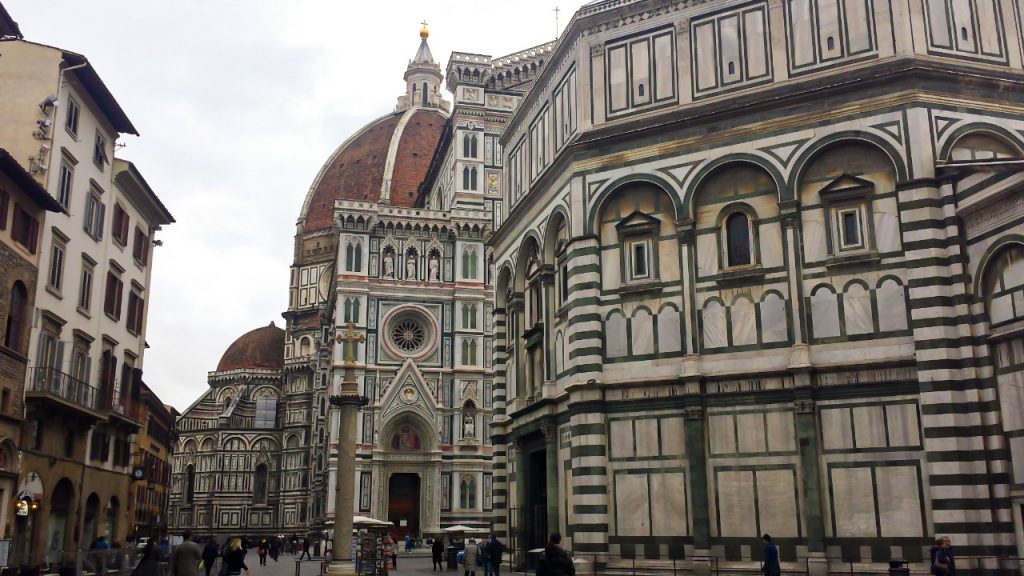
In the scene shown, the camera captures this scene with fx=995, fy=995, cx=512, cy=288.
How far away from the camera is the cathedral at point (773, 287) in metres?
22.0

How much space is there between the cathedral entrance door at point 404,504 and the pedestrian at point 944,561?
4772 centimetres

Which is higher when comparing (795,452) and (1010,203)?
(1010,203)

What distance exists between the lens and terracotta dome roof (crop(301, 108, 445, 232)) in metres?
115

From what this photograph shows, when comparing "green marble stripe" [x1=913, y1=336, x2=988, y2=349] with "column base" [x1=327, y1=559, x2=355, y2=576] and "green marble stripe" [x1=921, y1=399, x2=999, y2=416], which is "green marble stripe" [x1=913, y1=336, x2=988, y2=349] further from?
"column base" [x1=327, y1=559, x2=355, y2=576]

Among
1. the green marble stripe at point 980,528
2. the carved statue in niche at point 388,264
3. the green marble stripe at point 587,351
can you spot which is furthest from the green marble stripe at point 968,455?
the carved statue in niche at point 388,264

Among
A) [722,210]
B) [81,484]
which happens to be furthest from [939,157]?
[81,484]

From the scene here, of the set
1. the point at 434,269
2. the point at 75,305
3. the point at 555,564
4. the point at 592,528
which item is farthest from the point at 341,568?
the point at 434,269

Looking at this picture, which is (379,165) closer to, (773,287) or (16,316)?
(16,316)

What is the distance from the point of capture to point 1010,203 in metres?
21.2

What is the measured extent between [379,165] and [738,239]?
97.8 metres

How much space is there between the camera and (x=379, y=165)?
119688 millimetres

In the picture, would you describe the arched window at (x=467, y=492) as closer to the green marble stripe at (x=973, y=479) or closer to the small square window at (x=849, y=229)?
the small square window at (x=849, y=229)

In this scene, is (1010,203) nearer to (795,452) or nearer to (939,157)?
(939,157)

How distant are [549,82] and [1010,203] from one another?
1485cm
